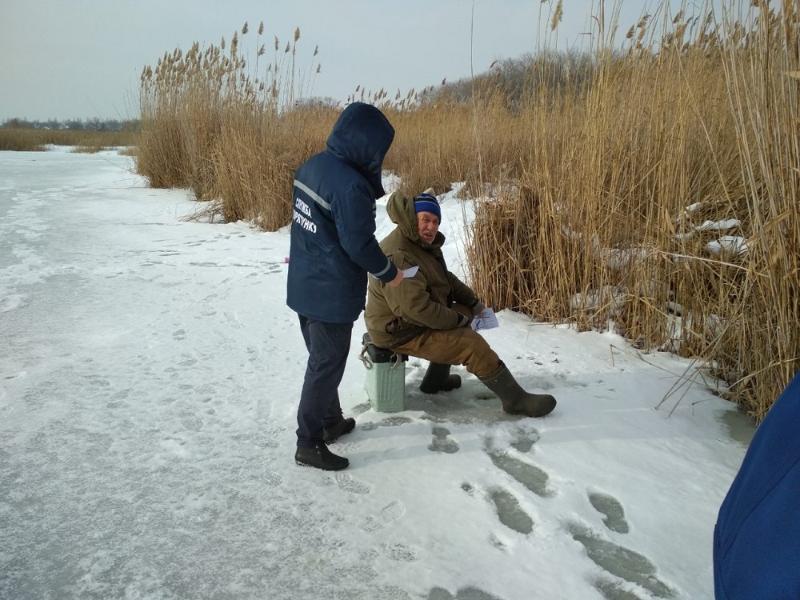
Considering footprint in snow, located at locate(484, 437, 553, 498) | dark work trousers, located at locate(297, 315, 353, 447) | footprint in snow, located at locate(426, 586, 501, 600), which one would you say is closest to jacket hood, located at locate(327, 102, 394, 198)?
dark work trousers, located at locate(297, 315, 353, 447)

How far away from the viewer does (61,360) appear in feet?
9.61

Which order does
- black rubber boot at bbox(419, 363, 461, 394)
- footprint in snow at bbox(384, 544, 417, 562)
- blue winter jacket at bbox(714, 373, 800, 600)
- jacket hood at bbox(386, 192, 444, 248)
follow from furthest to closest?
black rubber boot at bbox(419, 363, 461, 394), jacket hood at bbox(386, 192, 444, 248), footprint in snow at bbox(384, 544, 417, 562), blue winter jacket at bbox(714, 373, 800, 600)

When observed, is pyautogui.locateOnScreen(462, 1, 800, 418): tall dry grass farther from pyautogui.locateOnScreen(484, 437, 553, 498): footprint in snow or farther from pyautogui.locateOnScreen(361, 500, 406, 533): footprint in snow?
pyautogui.locateOnScreen(361, 500, 406, 533): footprint in snow

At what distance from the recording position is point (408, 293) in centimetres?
232

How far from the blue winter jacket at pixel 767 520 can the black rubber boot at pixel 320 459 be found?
1.42 m

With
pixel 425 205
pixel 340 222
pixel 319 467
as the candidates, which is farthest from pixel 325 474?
pixel 425 205

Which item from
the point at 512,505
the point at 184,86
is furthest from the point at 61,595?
the point at 184,86

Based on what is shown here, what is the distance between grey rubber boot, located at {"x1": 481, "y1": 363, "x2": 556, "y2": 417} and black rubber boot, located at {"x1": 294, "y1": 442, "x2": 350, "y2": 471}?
2.41 feet

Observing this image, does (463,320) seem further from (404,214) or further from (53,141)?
(53,141)

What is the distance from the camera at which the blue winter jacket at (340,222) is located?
1892mm

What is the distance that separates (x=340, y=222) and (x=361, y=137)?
0.98 feet

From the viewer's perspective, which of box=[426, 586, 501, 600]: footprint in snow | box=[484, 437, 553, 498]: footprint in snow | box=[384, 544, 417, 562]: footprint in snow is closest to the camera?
box=[426, 586, 501, 600]: footprint in snow

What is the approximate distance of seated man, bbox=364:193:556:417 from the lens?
2.37 m

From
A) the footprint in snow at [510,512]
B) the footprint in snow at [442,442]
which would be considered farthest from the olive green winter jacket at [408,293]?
the footprint in snow at [510,512]
